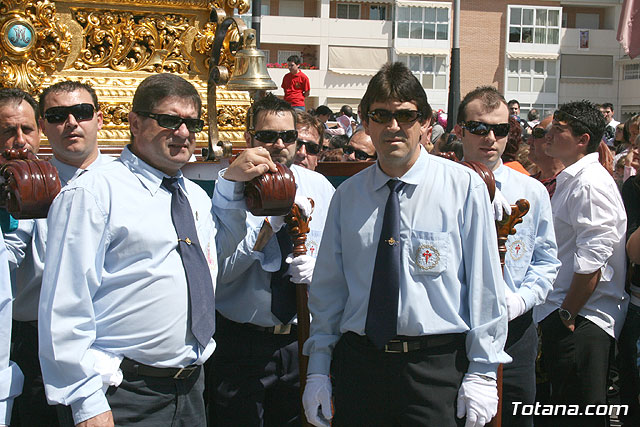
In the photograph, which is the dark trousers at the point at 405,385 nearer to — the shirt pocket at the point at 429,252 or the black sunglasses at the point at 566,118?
the shirt pocket at the point at 429,252

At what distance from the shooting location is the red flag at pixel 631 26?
28.0ft

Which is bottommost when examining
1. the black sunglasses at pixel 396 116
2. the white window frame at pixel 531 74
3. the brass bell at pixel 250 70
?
the black sunglasses at pixel 396 116

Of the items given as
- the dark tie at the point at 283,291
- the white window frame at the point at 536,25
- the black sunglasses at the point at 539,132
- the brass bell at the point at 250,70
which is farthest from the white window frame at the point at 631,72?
the dark tie at the point at 283,291

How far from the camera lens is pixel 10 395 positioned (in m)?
2.73

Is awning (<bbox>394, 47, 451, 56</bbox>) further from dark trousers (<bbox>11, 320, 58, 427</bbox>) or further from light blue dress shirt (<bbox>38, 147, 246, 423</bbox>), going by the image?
light blue dress shirt (<bbox>38, 147, 246, 423</bbox>)

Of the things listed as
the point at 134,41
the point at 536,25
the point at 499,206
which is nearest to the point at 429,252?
the point at 499,206

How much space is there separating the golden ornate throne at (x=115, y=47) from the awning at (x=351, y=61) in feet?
118

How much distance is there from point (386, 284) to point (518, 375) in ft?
4.88

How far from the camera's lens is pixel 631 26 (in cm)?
880

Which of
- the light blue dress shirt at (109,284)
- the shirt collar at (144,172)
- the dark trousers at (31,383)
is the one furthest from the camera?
the dark trousers at (31,383)

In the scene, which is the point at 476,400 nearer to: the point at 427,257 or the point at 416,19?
the point at 427,257

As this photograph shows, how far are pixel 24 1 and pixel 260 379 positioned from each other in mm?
2501

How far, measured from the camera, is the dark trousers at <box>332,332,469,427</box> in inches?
122

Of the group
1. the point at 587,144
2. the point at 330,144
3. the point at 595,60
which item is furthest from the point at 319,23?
the point at 587,144
